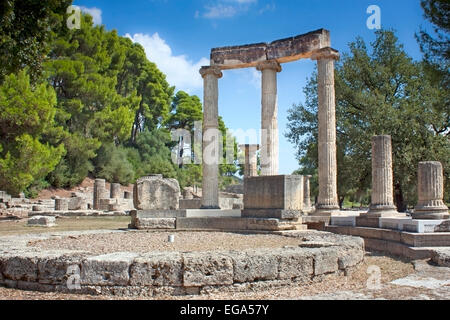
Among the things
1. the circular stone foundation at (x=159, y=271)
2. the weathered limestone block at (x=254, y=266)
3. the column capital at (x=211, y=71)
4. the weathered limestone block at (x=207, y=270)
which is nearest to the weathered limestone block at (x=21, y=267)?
the circular stone foundation at (x=159, y=271)

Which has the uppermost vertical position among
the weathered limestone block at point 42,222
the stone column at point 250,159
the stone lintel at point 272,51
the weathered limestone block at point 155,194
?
the stone lintel at point 272,51

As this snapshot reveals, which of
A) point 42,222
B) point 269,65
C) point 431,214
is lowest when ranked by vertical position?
point 42,222

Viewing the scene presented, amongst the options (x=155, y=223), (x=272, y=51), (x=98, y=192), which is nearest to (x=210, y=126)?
(x=272, y=51)

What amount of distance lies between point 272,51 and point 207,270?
1361cm

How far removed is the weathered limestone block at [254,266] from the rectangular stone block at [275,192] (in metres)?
6.19

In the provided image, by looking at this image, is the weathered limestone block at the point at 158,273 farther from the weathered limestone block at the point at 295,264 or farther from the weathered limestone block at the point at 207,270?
the weathered limestone block at the point at 295,264

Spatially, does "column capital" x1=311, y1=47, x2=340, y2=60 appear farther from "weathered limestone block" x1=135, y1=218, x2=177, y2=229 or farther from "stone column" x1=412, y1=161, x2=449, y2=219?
"weathered limestone block" x1=135, y1=218, x2=177, y2=229

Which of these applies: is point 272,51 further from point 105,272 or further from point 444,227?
point 105,272

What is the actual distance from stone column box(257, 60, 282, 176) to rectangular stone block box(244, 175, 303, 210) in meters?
4.64

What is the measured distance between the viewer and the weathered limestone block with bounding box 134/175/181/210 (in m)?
13.1

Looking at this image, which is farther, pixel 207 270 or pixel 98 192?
pixel 98 192

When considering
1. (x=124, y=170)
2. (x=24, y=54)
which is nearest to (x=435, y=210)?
(x=24, y=54)

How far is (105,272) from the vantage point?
502 centimetres

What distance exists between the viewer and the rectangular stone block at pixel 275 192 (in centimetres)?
1152
